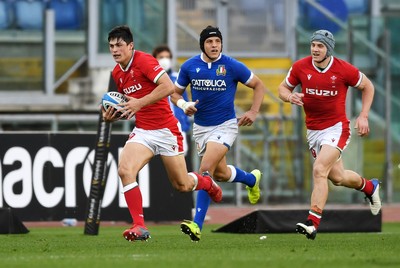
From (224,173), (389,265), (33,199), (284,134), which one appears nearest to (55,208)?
(33,199)

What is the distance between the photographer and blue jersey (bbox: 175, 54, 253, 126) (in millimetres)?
14102

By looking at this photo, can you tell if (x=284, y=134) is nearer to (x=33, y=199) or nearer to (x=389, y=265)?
(x=33, y=199)

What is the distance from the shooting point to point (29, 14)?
22.8 m

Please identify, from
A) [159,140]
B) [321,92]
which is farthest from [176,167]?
[321,92]

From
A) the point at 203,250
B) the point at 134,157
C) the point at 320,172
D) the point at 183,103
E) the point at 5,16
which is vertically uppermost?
Result: the point at 5,16

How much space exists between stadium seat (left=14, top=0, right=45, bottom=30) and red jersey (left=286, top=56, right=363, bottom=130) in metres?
9.30

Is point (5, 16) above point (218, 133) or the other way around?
above

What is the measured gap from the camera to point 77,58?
23.0m

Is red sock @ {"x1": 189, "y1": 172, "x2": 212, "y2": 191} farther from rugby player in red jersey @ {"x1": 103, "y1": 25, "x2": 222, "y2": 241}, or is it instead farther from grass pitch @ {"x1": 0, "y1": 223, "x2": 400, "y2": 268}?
grass pitch @ {"x1": 0, "y1": 223, "x2": 400, "y2": 268}

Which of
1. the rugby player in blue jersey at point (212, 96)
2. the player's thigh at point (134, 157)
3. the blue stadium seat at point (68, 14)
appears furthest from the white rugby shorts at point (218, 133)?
the blue stadium seat at point (68, 14)

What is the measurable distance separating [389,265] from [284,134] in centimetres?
1232

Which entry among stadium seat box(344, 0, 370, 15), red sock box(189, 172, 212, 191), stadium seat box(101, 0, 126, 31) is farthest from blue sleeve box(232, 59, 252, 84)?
stadium seat box(344, 0, 370, 15)

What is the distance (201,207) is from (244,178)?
1033 millimetres

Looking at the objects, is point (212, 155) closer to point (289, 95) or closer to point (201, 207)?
point (201, 207)
